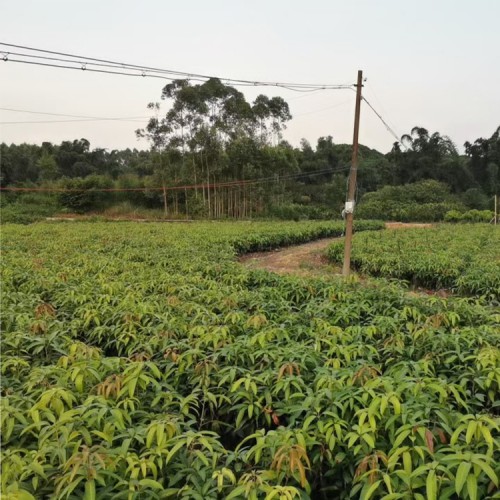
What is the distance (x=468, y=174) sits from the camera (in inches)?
1838

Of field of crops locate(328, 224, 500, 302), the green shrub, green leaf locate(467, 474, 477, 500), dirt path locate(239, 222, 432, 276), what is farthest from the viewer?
the green shrub


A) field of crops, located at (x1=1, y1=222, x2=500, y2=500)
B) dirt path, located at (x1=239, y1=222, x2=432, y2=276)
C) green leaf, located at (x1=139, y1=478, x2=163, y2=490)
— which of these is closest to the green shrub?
dirt path, located at (x1=239, y1=222, x2=432, y2=276)

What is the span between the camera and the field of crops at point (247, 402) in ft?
5.82

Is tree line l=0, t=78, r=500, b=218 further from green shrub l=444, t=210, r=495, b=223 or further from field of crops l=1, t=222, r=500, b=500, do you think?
field of crops l=1, t=222, r=500, b=500

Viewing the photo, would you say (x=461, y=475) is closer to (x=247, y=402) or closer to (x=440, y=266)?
(x=247, y=402)

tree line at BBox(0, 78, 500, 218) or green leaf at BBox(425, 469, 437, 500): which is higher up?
tree line at BBox(0, 78, 500, 218)

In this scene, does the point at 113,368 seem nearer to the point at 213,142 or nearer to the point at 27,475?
the point at 27,475

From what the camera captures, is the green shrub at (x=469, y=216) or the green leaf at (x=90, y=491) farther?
the green shrub at (x=469, y=216)

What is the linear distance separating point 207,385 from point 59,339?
60.7 inches

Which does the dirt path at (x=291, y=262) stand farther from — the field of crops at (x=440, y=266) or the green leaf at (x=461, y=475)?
the green leaf at (x=461, y=475)

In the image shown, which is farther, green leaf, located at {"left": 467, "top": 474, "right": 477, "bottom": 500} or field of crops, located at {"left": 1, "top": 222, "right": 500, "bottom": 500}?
field of crops, located at {"left": 1, "top": 222, "right": 500, "bottom": 500}

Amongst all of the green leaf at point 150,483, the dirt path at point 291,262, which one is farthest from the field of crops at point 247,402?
the dirt path at point 291,262

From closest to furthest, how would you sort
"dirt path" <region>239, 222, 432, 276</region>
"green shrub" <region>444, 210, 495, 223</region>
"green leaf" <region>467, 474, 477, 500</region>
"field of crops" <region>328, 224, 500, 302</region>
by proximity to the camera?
1. "green leaf" <region>467, 474, 477, 500</region>
2. "field of crops" <region>328, 224, 500, 302</region>
3. "dirt path" <region>239, 222, 432, 276</region>
4. "green shrub" <region>444, 210, 495, 223</region>

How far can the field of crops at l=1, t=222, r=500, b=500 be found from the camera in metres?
1.77
